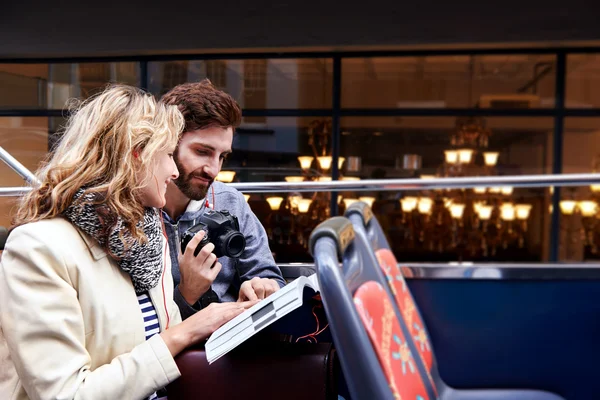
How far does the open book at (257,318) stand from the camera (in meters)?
1.22

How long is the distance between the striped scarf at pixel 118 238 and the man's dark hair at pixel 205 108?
648mm

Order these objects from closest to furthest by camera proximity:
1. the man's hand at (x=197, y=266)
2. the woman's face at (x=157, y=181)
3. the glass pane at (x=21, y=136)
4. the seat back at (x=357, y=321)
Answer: the seat back at (x=357, y=321), the woman's face at (x=157, y=181), the man's hand at (x=197, y=266), the glass pane at (x=21, y=136)

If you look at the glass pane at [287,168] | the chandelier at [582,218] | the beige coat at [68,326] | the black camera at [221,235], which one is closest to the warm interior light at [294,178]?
the glass pane at [287,168]

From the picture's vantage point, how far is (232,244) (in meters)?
1.82

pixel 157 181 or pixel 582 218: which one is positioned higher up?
pixel 157 181

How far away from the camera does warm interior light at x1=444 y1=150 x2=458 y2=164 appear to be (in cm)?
759

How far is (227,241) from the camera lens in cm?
180

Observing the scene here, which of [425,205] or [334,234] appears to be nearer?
[334,234]

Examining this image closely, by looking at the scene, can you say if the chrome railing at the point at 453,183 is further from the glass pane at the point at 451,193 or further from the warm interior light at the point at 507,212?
the warm interior light at the point at 507,212

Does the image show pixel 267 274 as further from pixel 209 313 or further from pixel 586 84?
pixel 586 84

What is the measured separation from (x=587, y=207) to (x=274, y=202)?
3632 millimetres

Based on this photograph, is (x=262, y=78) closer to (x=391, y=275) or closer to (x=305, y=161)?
(x=305, y=161)

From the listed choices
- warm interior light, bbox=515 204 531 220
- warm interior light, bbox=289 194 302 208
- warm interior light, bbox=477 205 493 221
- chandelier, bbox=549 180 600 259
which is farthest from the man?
chandelier, bbox=549 180 600 259

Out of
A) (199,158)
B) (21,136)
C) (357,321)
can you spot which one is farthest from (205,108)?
(21,136)
